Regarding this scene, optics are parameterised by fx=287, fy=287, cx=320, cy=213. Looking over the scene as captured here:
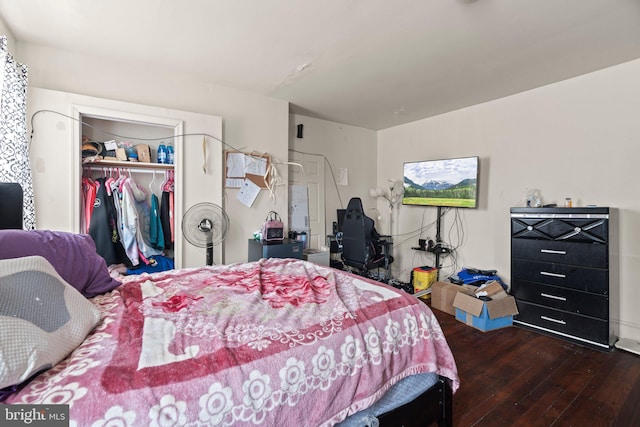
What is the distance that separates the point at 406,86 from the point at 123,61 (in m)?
2.82

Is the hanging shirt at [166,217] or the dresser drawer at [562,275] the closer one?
the dresser drawer at [562,275]

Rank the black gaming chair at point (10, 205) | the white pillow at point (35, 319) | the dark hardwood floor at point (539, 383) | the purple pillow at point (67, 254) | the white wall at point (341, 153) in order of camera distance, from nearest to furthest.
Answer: the white pillow at point (35, 319)
the purple pillow at point (67, 254)
the black gaming chair at point (10, 205)
the dark hardwood floor at point (539, 383)
the white wall at point (341, 153)

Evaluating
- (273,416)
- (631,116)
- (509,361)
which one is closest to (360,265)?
(509,361)

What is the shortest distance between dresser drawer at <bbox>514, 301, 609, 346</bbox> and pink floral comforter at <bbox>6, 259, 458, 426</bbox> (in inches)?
79.3

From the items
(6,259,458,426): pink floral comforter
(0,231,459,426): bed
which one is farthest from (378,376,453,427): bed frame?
(6,259,458,426): pink floral comforter

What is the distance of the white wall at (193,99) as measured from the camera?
8.14ft

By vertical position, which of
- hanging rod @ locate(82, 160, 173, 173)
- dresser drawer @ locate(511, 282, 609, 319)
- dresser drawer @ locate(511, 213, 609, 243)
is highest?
hanging rod @ locate(82, 160, 173, 173)

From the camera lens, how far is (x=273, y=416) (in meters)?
0.90

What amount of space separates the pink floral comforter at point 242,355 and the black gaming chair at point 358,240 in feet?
5.56

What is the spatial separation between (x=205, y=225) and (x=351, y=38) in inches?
82.6

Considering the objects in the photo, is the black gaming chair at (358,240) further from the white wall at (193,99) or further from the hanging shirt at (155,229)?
the hanging shirt at (155,229)

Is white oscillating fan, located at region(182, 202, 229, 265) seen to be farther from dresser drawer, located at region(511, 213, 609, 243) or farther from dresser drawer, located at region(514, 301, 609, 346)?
dresser drawer, located at region(514, 301, 609, 346)

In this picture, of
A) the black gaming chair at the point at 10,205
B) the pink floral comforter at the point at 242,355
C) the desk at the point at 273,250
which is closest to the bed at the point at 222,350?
the pink floral comforter at the point at 242,355

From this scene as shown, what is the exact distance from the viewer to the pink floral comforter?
77cm
